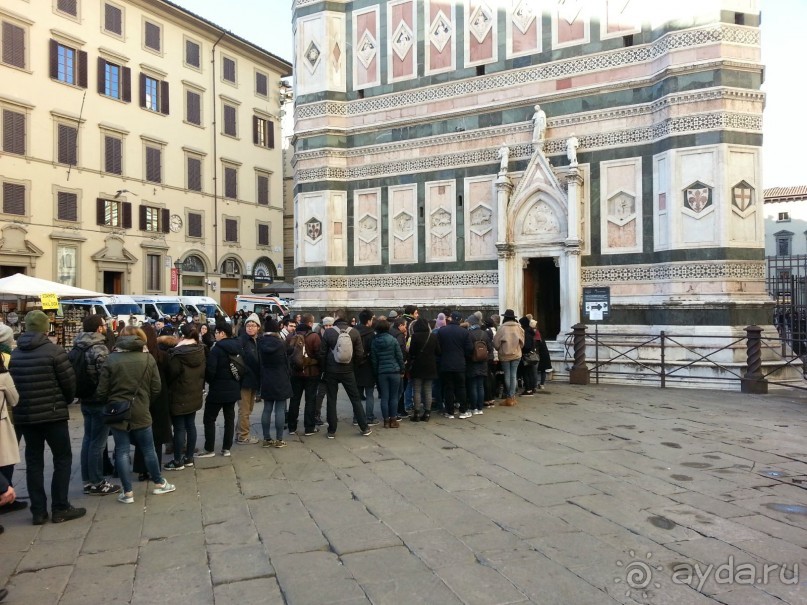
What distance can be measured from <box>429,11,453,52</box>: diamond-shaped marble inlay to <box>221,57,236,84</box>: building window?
25.3m

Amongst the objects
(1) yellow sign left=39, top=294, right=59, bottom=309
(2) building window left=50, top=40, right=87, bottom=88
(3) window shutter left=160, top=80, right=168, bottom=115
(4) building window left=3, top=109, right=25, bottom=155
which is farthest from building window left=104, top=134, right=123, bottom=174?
(1) yellow sign left=39, top=294, right=59, bottom=309

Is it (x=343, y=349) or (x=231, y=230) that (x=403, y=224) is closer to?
(x=343, y=349)

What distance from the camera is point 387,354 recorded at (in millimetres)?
8992

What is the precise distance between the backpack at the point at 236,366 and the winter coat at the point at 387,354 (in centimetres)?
211

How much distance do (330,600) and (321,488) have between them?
93.3 inches

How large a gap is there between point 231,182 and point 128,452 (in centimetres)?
3542

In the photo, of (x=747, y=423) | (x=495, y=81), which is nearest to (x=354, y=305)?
(x=495, y=81)

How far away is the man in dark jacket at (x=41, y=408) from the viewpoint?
532cm

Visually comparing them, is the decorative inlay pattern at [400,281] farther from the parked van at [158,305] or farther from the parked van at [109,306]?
the parked van at [158,305]

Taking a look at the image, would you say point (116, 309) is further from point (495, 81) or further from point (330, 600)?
point (330, 600)

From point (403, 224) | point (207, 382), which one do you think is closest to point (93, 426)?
point (207, 382)

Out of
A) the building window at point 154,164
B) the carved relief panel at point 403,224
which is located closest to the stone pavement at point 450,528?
the carved relief panel at point 403,224

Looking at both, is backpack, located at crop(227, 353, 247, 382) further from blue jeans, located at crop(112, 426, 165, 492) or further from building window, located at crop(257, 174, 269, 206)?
building window, located at crop(257, 174, 269, 206)

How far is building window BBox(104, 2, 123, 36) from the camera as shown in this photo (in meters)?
32.5
